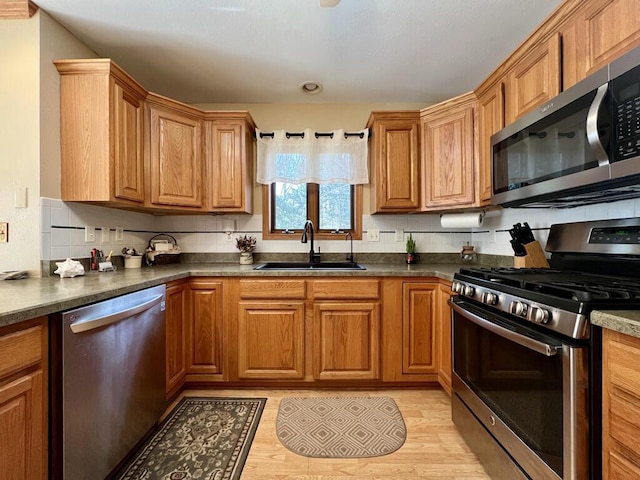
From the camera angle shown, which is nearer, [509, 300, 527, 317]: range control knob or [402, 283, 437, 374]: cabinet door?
[509, 300, 527, 317]: range control knob

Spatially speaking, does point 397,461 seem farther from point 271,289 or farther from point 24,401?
point 24,401

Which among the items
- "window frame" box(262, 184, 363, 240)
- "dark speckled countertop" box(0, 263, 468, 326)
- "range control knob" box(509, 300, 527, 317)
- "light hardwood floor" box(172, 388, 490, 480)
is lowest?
"light hardwood floor" box(172, 388, 490, 480)

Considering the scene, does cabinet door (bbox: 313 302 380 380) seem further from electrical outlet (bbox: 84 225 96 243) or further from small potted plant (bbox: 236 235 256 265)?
electrical outlet (bbox: 84 225 96 243)

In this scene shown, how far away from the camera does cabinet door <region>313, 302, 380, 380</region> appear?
222 centimetres

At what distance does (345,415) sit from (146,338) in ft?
4.15

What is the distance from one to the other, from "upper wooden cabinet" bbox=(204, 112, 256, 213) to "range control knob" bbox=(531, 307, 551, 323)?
206cm

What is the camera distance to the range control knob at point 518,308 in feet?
3.75

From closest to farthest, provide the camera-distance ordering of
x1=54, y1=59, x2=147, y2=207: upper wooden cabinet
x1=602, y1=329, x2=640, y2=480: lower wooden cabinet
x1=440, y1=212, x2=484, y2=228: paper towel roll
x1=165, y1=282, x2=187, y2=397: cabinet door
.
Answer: x1=602, y1=329, x2=640, y2=480: lower wooden cabinet
x1=54, y1=59, x2=147, y2=207: upper wooden cabinet
x1=165, y1=282, x2=187, y2=397: cabinet door
x1=440, y1=212, x2=484, y2=228: paper towel roll

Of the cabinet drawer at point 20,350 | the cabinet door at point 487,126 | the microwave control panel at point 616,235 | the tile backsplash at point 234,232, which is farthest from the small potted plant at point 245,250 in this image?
the microwave control panel at point 616,235

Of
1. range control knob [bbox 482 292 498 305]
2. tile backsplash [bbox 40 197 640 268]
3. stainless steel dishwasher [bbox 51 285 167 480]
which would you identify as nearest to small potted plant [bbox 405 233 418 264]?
tile backsplash [bbox 40 197 640 268]

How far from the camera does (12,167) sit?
1.73 metres

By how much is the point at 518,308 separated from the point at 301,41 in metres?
1.99

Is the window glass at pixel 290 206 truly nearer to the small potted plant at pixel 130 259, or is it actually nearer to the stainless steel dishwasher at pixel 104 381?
the small potted plant at pixel 130 259

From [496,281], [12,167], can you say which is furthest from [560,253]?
[12,167]
